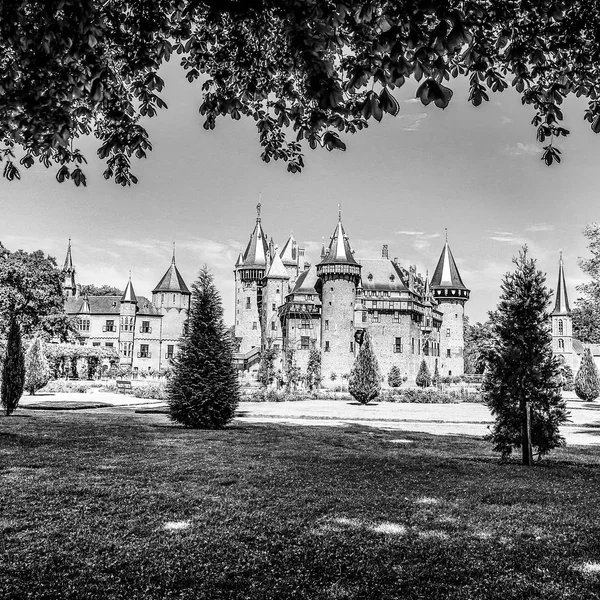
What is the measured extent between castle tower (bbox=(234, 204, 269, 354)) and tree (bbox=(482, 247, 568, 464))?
66752 mm

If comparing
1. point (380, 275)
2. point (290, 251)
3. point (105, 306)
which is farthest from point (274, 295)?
point (105, 306)

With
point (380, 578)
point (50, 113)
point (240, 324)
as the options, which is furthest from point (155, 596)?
point (240, 324)

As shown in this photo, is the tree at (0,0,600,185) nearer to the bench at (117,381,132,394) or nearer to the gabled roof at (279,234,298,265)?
the bench at (117,381,132,394)

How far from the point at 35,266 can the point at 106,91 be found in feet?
168

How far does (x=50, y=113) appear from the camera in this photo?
5637mm

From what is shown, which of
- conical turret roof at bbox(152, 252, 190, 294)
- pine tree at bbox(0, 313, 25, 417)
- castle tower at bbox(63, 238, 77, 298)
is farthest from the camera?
castle tower at bbox(63, 238, 77, 298)

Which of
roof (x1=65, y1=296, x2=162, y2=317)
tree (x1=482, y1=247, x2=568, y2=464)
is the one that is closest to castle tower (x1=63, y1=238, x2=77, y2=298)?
roof (x1=65, y1=296, x2=162, y2=317)

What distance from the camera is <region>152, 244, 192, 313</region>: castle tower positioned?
8050 cm

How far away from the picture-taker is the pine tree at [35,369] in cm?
3684

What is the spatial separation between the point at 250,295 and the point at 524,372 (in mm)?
68847

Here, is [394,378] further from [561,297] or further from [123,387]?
[561,297]

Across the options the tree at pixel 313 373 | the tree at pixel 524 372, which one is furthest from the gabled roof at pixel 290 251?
the tree at pixel 524 372

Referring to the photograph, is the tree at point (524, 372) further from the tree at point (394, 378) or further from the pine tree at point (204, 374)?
the tree at point (394, 378)

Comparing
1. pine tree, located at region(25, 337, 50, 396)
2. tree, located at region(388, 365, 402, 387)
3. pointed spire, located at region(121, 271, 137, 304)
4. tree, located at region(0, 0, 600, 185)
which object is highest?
pointed spire, located at region(121, 271, 137, 304)
